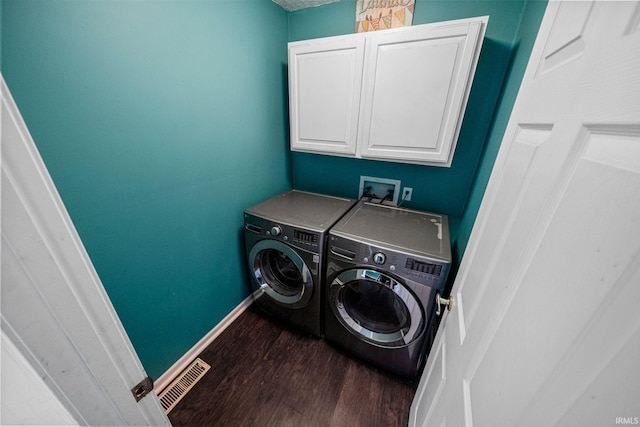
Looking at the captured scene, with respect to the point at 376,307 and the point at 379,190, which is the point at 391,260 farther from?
Result: the point at 379,190

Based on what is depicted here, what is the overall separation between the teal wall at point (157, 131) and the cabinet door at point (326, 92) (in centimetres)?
26

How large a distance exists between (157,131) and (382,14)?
1542 millimetres

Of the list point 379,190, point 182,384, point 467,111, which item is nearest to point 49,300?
point 182,384

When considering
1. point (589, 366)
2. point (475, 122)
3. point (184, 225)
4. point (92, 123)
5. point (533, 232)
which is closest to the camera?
point (589, 366)

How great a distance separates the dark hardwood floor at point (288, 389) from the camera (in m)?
1.21

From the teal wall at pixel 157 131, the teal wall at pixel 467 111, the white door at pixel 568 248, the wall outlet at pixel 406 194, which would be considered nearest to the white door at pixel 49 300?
the teal wall at pixel 157 131

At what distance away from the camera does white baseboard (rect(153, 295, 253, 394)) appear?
133 centimetres

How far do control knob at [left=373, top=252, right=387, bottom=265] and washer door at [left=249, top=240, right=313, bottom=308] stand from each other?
0.53 m

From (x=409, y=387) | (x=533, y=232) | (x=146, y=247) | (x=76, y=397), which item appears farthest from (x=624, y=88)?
(x=409, y=387)

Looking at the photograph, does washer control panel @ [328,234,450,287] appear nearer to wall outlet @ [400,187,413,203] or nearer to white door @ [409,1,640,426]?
white door @ [409,1,640,426]

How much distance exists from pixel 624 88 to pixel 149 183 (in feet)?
4.82

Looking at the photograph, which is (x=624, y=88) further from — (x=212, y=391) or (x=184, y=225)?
(x=212, y=391)

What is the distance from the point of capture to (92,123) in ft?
2.79

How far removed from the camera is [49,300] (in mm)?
425
